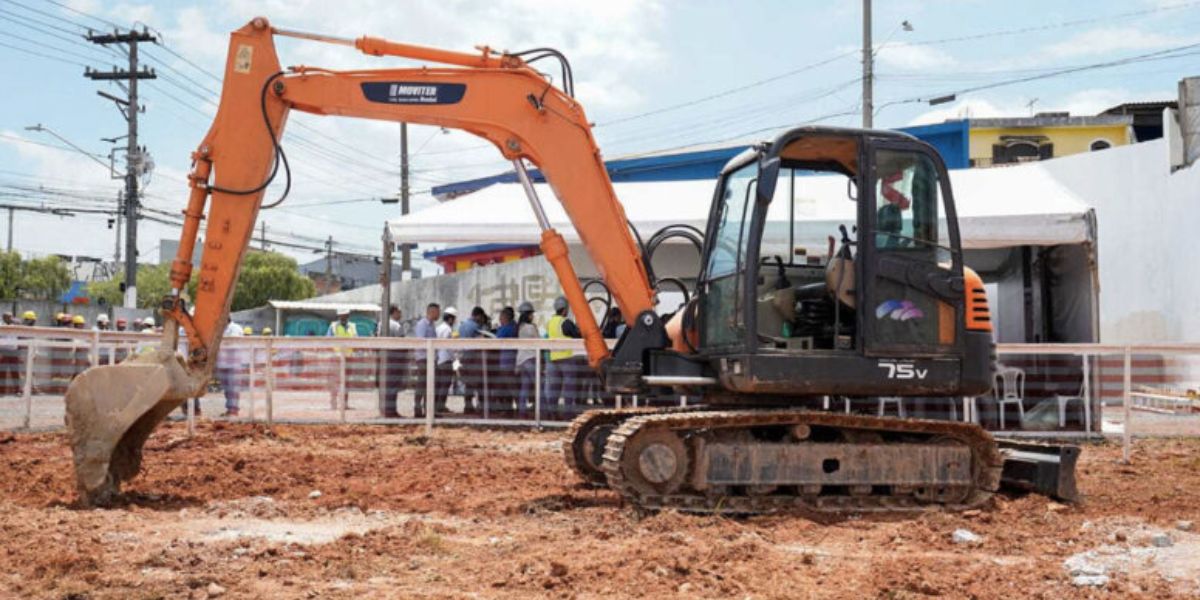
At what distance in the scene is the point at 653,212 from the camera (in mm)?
16844

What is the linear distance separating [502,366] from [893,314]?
7.53 meters

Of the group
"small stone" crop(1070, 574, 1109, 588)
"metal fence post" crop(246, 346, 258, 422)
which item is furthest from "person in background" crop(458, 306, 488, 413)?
"small stone" crop(1070, 574, 1109, 588)

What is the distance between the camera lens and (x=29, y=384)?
12.7 metres

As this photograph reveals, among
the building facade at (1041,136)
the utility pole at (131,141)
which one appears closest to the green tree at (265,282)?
the utility pole at (131,141)

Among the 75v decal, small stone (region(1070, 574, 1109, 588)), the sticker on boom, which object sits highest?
the sticker on boom

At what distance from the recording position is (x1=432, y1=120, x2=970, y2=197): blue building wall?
125 ft

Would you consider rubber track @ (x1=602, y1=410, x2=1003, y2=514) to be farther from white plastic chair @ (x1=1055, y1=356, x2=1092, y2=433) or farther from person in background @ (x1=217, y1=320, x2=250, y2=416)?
person in background @ (x1=217, y1=320, x2=250, y2=416)

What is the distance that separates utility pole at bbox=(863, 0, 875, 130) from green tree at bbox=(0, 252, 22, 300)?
47620mm

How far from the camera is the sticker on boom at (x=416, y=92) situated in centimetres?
796

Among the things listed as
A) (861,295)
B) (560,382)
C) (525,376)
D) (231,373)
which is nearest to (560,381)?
(560,382)

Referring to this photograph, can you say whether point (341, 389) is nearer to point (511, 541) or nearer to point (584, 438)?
point (584, 438)

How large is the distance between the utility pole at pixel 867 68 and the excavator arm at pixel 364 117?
62.8ft

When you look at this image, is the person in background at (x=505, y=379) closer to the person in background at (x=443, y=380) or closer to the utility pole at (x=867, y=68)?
the person in background at (x=443, y=380)

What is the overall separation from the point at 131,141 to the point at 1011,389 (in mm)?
31586
